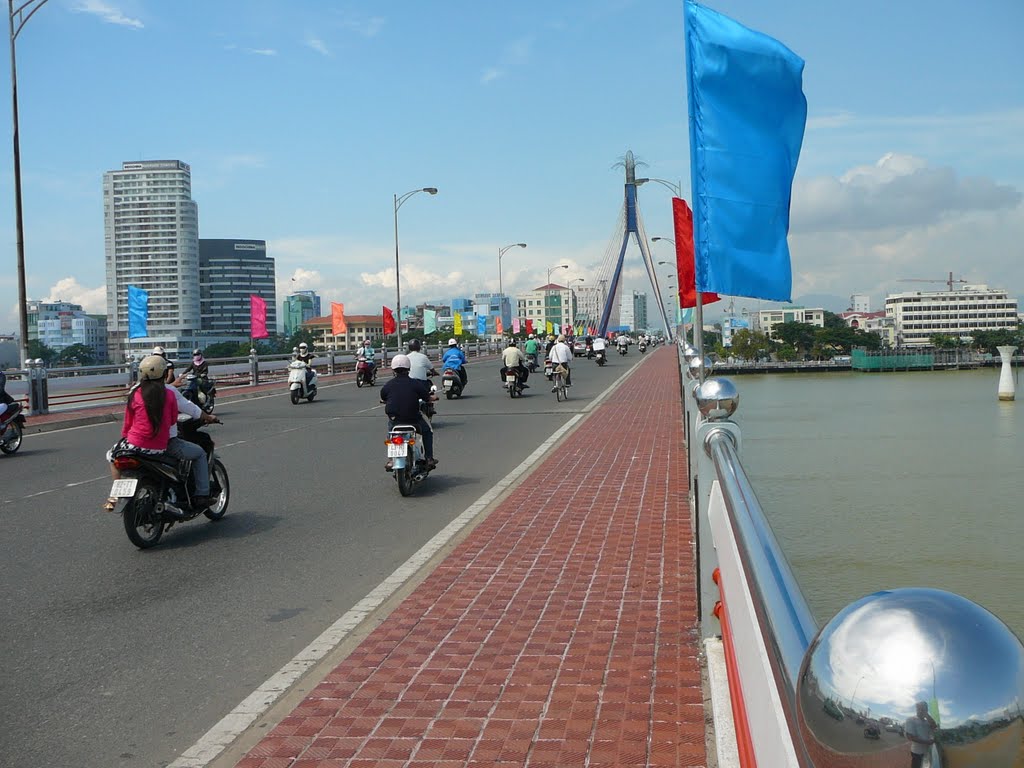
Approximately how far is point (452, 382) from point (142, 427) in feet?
55.7

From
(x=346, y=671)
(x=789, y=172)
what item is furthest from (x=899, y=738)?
(x=789, y=172)

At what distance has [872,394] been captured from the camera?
64438 millimetres

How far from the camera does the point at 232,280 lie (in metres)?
152

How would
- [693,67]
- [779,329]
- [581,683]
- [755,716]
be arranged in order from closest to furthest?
[755,716], [581,683], [693,67], [779,329]

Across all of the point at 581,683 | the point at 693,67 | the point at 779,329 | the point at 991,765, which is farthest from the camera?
the point at 779,329

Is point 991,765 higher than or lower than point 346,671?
higher

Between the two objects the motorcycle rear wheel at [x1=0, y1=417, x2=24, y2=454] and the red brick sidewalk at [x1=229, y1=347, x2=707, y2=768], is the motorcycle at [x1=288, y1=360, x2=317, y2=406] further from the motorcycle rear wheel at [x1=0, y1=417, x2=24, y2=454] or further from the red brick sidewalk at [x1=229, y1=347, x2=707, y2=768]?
the red brick sidewalk at [x1=229, y1=347, x2=707, y2=768]

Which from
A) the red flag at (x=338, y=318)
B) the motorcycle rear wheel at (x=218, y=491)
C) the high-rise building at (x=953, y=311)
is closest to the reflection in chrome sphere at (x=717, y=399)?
the motorcycle rear wheel at (x=218, y=491)

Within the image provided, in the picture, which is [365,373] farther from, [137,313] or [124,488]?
[124,488]

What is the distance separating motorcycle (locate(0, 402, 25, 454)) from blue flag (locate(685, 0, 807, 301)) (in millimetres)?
12161

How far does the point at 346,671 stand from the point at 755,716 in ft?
10.7

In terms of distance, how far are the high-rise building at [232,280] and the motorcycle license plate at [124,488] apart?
146m

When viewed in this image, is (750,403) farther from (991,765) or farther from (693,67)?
(991,765)

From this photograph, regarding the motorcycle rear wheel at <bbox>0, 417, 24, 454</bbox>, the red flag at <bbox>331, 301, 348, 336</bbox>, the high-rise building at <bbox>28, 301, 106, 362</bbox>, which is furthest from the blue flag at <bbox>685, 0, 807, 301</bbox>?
the high-rise building at <bbox>28, 301, 106, 362</bbox>
